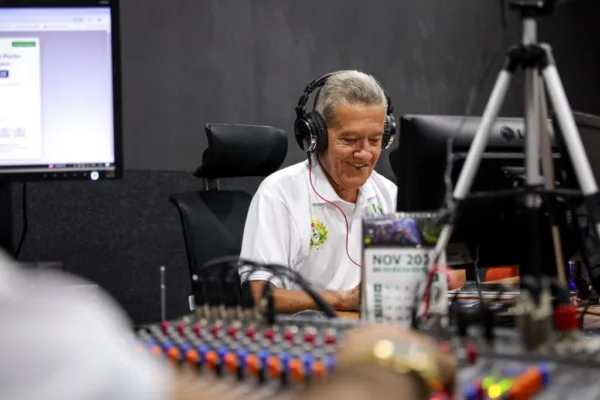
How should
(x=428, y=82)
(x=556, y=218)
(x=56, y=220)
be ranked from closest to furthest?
(x=556, y=218) → (x=56, y=220) → (x=428, y=82)

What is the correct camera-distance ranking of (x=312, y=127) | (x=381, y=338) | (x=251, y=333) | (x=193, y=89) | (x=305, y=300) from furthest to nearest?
(x=193, y=89)
(x=312, y=127)
(x=305, y=300)
(x=251, y=333)
(x=381, y=338)

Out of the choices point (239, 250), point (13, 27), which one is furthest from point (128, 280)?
point (13, 27)

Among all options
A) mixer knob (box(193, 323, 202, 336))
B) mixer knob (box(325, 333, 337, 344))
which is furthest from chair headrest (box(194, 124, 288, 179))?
mixer knob (box(325, 333, 337, 344))

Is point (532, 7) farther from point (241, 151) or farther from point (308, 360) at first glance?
point (241, 151)

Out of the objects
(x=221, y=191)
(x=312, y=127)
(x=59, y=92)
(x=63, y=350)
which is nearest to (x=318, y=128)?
(x=312, y=127)

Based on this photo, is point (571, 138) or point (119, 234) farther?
point (119, 234)

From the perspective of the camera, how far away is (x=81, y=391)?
0.51m

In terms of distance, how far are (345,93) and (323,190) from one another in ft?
0.91

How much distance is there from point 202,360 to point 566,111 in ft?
2.18

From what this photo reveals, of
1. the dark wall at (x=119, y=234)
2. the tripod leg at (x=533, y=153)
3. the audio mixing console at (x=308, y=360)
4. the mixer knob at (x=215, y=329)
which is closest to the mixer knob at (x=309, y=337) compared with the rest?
the audio mixing console at (x=308, y=360)

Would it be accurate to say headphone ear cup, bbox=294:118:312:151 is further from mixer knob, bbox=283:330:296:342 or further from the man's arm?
mixer knob, bbox=283:330:296:342

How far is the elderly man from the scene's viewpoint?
7.07 feet

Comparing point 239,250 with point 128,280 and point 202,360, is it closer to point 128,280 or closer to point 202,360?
point 128,280

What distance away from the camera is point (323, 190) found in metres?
2.24
